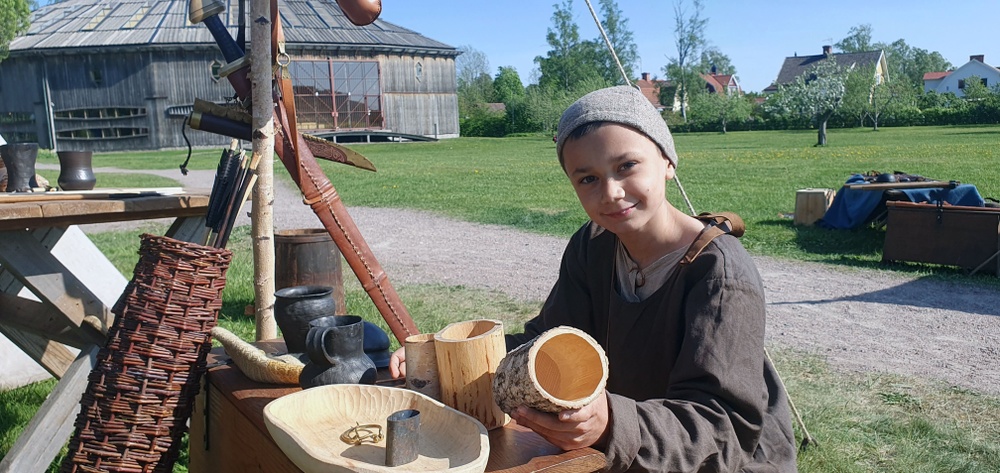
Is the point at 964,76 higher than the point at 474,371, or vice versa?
the point at 964,76

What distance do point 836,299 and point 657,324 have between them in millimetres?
4764

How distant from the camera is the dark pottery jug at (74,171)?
11.8 ft

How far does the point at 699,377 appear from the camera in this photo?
1.55 meters

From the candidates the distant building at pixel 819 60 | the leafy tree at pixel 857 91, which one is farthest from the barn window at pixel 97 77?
the distant building at pixel 819 60

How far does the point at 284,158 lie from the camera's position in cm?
330

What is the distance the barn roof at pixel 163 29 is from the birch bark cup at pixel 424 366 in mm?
31151

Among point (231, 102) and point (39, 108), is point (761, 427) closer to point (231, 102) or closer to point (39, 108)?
point (231, 102)

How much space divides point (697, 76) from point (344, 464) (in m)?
64.5

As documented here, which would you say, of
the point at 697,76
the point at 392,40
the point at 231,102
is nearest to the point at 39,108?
the point at 392,40

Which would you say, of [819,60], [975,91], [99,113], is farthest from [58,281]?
[819,60]

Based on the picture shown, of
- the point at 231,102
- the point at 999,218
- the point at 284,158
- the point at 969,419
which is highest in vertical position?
the point at 231,102

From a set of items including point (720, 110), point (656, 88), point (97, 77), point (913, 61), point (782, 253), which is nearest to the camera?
point (782, 253)

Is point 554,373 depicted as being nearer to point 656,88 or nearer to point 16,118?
point 16,118

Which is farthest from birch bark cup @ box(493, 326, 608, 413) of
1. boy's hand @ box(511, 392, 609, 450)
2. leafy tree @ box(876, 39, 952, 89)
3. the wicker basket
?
leafy tree @ box(876, 39, 952, 89)
